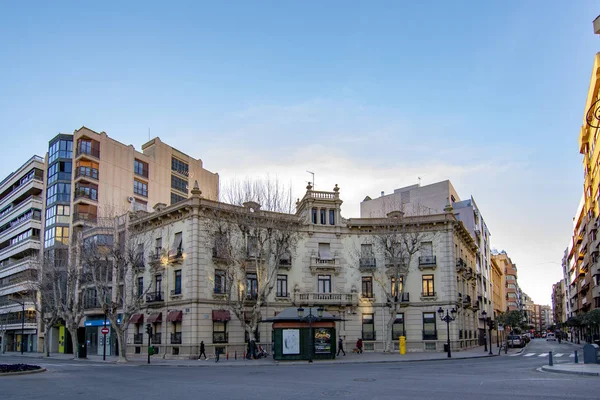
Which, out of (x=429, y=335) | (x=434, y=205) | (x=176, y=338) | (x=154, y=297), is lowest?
(x=429, y=335)

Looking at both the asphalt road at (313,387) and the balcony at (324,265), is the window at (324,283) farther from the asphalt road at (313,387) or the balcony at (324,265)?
the asphalt road at (313,387)

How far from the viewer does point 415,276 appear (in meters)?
47.8

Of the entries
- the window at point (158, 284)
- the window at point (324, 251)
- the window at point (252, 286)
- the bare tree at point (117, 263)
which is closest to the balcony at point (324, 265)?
the window at point (324, 251)

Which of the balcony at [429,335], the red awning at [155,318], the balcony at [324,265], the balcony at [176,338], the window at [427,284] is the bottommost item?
the balcony at [429,335]

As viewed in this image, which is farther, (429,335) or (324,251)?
(324,251)

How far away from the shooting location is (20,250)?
68.8 m

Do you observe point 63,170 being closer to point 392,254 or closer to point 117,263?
point 117,263

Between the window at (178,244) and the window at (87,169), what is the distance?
894 inches

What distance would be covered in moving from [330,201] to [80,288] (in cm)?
2495

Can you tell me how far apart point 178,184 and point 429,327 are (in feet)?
127

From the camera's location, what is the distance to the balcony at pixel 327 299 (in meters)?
45.5

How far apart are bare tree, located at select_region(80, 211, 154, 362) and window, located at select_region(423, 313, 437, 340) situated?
22.8m

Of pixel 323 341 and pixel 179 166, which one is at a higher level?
pixel 179 166

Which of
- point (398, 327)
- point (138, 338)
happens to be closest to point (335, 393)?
point (398, 327)
